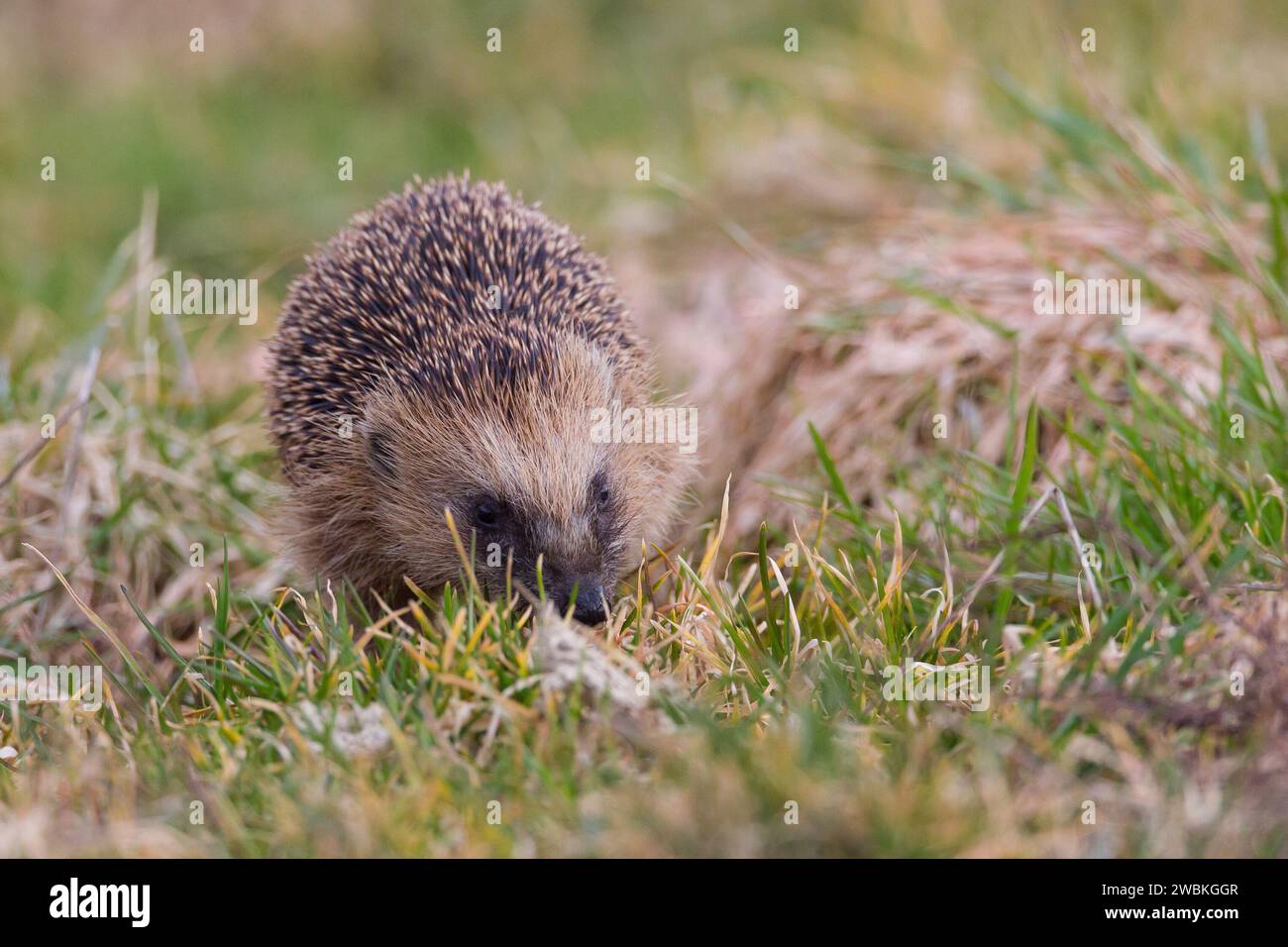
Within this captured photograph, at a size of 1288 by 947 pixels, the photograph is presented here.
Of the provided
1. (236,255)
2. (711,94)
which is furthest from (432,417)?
(711,94)

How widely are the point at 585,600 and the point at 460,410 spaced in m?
1.06

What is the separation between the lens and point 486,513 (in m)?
5.45

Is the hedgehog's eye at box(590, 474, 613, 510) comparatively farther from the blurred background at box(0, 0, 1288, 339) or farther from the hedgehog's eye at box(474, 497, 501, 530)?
the blurred background at box(0, 0, 1288, 339)

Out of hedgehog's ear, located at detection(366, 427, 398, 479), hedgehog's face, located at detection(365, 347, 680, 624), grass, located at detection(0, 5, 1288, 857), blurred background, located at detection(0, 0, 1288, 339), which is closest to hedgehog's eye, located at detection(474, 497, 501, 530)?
hedgehog's face, located at detection(365, 347, 680, 624)

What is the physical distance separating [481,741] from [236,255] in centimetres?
736

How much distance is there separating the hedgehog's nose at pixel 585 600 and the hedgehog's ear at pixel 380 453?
1112 mm

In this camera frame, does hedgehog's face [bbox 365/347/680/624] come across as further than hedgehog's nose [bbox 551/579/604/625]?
Yes

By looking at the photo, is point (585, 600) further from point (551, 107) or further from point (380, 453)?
point (551, 107)

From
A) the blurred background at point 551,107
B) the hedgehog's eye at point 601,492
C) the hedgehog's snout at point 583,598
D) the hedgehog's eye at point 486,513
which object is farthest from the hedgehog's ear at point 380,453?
the blurred background at point 551,107

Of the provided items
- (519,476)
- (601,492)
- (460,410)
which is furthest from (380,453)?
(601,492)

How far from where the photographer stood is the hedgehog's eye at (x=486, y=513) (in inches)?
213

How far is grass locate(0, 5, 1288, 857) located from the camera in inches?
142

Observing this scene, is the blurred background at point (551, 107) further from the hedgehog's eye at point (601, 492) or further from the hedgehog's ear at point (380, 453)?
the hedgehog's eye at point (601, 492)
